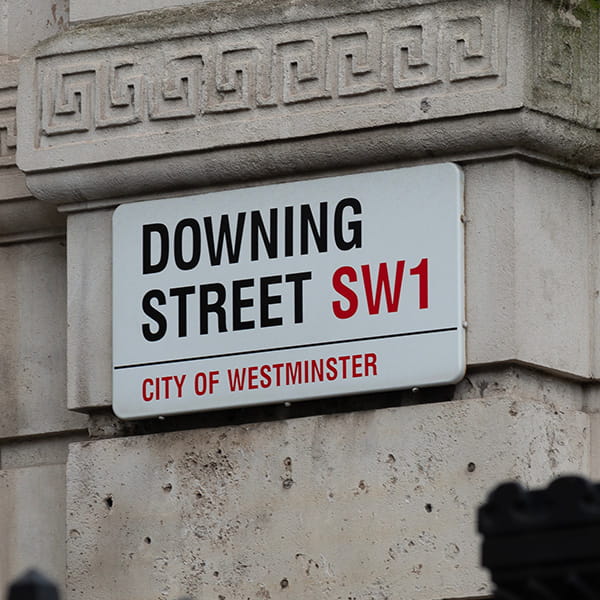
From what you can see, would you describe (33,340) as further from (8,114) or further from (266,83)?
(266,83)

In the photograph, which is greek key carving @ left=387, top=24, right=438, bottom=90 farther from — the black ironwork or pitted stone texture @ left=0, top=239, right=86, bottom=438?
the black ironwork

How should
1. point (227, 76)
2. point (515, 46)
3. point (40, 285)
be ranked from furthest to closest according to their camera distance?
point (40, 285), point (227, 76), point (515, 46)

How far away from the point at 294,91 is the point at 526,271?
3.64ft

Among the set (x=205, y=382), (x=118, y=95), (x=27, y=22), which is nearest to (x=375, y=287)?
(x=205, y=382)

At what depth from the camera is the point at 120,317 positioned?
9.52 m

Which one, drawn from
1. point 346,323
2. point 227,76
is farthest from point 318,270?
point 227,76

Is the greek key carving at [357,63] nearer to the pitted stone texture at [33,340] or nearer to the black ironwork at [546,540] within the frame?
the pitted stone texture at [33,340]

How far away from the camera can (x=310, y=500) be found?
902cm

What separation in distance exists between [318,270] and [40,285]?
1.48 m

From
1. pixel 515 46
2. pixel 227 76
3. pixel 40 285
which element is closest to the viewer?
pixel 515 46

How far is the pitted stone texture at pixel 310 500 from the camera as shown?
8758 millimetres

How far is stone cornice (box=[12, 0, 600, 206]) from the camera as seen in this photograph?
8.94 m

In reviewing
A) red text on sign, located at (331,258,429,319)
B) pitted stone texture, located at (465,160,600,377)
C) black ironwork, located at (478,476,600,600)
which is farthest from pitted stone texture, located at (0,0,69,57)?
black ironwork, located at (478,476,600,600)

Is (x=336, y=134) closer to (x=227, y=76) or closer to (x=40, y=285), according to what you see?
(x=227, y=76)
